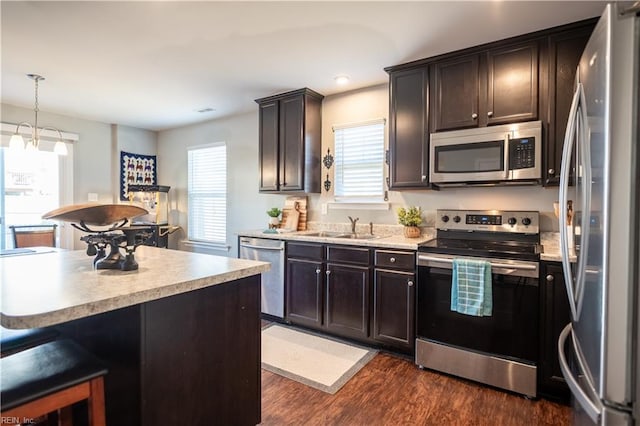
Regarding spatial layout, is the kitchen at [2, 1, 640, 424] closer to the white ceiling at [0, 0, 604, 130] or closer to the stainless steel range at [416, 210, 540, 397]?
the stainless steel range at [416, 210, 540, 397]

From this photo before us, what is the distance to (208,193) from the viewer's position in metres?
5.08

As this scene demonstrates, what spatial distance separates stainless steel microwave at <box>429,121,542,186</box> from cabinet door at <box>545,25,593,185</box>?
0.08m

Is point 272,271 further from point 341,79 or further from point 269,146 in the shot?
point 341,79

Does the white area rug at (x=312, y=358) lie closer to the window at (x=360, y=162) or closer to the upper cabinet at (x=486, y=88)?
the window at (x=360, y=162)

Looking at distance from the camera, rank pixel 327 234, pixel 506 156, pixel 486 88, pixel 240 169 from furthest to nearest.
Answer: pixel 240 169 → pixel 327 234 → pixel 486 88 → pixel 506 156

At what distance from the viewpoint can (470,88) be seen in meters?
2.66

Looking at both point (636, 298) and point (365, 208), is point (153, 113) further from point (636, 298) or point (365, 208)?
point (636, 298)

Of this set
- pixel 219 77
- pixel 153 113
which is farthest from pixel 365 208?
pixel 153 113

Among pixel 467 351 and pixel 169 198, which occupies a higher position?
pixel 169 198

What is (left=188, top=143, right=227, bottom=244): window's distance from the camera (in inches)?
193

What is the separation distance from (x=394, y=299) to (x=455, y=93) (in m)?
1.72

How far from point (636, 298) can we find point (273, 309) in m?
2.95

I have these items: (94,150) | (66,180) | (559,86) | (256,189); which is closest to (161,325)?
(559,86)

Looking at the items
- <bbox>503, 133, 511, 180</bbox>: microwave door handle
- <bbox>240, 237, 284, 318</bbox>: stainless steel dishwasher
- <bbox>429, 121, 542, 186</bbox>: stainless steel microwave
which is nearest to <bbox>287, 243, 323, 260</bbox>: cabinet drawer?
<bbox>240, 237, 284, 318</bbox>: stainless steel dishwasher
